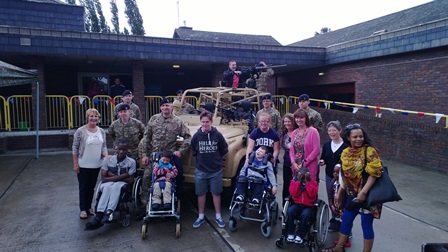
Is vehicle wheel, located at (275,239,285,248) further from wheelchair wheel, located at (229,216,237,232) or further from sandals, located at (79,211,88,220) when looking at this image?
sandals, located at (79,211,88,220)

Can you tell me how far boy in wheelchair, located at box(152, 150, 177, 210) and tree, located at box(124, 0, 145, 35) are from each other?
33.0 m

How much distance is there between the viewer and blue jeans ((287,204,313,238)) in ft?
11.4

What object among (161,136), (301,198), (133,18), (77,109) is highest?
(133,18)

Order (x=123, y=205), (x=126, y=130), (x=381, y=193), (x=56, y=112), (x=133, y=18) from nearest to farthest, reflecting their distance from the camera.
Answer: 1. (x=381, y=193)
2. (x=123, y=205)
3. (x=126, y=130)
4. (x=56, y=112)
5. (x=133, y=18)

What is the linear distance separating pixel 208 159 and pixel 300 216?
146 centimetres

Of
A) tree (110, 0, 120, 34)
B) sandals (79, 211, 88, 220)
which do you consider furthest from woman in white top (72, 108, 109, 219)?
tree (110, 0, 120, 34)

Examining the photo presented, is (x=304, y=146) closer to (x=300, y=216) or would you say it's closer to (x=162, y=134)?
(x=300, y=216)

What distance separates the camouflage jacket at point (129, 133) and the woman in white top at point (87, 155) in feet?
0.94

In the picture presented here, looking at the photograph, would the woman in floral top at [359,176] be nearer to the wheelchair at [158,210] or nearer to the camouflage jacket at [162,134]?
the wheelchair at [158,210]

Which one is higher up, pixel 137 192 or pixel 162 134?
pixel 162 134

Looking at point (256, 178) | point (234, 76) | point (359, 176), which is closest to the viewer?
point (359, 176)

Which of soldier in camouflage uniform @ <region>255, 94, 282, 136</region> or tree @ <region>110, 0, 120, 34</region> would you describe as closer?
soldier in camouflage uniform @ <region>255, 94, 282, 136</region>

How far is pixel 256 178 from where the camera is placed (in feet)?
13.2

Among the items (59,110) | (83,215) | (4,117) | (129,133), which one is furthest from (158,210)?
(4,117)
